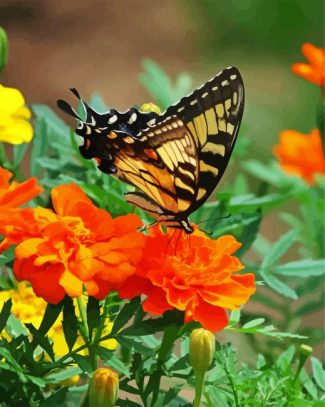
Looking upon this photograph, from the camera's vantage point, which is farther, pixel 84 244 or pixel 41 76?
pixel 41 76

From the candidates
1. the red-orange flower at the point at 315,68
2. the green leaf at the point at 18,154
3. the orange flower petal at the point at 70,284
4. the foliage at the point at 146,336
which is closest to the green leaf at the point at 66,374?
the foliage at the point at 146,336

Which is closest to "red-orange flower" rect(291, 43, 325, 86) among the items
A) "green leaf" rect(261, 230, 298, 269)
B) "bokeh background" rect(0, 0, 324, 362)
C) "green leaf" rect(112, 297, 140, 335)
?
"green leaf" rect(261, 230, 298, 269)

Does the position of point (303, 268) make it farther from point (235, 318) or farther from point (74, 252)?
point (74, 252)

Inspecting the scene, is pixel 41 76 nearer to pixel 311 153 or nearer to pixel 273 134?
pixel 273 134

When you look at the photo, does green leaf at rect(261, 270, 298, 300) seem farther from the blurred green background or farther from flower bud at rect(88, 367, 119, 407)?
the blurred green background

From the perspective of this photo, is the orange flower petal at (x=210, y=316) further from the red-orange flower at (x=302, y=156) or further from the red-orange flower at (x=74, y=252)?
the red-orange flower at (x=302, y=156)

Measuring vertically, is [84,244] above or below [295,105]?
above

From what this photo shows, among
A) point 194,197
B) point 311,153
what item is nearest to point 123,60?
point 311,153
